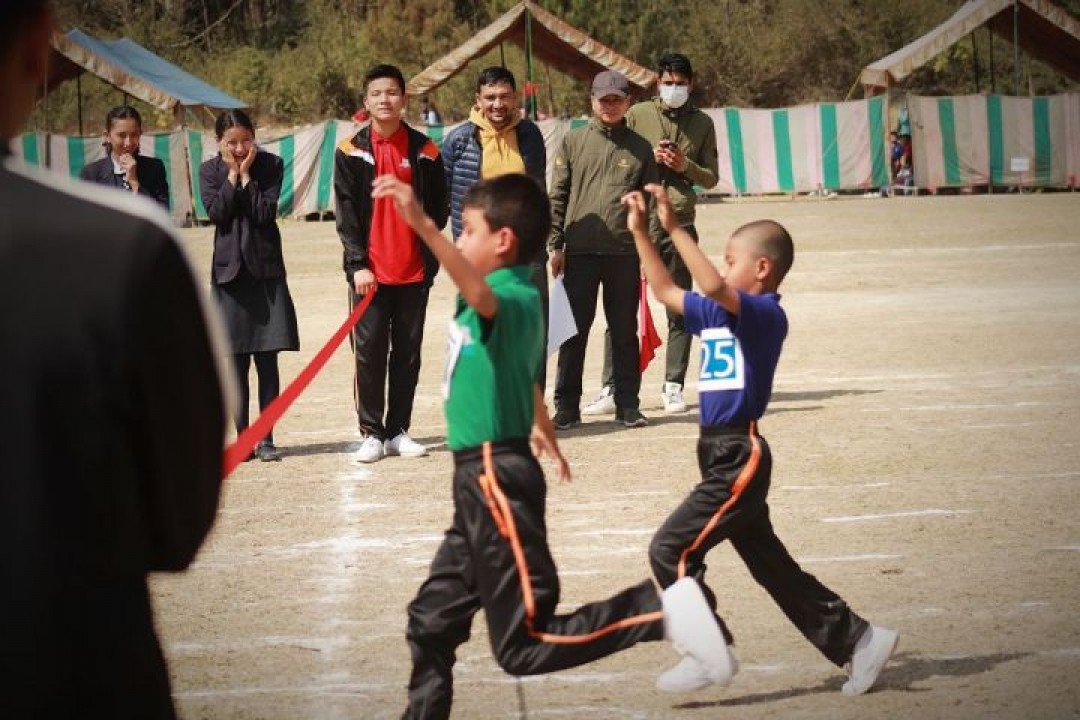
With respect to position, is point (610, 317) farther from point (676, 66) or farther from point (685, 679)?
point (685, 679)

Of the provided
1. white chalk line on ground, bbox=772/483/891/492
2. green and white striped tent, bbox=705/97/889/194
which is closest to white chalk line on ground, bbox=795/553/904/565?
white chalk line on ground, bbox=772/483/891/492

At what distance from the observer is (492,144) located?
10250 mm

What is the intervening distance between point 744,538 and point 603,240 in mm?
5510

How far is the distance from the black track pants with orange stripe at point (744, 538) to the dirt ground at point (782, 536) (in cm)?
23

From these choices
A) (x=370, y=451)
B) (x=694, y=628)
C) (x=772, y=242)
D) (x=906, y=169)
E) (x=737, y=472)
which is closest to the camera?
(x=694, y=628)

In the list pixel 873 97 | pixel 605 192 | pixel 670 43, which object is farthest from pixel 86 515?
pixel 670 43

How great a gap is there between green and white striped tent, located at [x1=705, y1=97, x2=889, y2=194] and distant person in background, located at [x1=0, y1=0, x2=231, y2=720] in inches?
1321

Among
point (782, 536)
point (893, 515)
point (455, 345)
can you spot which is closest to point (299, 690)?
point (455, 345)

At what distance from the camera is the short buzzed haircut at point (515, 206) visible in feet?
15.6

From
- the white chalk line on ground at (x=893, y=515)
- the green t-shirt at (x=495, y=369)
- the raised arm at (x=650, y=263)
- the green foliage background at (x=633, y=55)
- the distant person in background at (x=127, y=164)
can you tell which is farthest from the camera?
the green foliage background at (x=633, y=55)

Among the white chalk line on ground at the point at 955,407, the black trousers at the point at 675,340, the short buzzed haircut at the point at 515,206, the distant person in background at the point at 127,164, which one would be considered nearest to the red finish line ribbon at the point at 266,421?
the short buzzed haircut at the point at 515,206

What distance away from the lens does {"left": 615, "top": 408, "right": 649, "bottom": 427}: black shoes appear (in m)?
10.6

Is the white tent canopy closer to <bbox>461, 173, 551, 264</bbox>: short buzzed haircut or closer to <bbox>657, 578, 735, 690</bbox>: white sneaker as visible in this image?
<bbox>461, 173, 551, 264</bbox>: short buzzed haircut

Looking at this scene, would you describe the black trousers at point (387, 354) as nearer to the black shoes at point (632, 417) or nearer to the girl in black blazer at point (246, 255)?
the girl in black blazer at point (246, 255)
